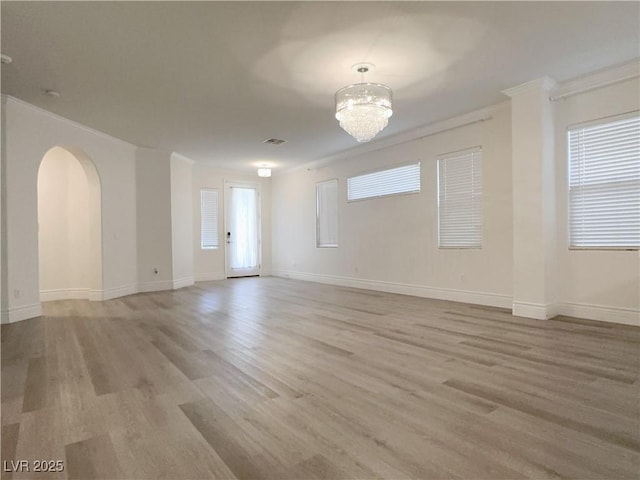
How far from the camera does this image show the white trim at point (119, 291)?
248 inches

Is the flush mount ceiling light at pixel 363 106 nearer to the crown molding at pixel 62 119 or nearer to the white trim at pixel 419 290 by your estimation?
the white trim at pixel 419 290

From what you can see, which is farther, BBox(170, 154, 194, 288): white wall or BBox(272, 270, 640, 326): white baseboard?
BBox(170, 154, 194, 288): white wall

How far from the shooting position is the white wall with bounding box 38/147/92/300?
6.39 m

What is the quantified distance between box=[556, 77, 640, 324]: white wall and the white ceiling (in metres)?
0.46

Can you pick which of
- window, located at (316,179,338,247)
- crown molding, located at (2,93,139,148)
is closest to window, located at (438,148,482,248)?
window, located at (316,179,338,247)

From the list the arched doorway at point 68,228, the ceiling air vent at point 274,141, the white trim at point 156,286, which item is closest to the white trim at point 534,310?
the ceiling air vent at point 274,141

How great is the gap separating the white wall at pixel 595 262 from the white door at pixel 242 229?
7.39 metres

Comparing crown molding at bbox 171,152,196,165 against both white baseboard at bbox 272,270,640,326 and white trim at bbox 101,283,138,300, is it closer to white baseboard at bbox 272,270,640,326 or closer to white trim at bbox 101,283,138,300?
white trim at bbox 101,283,138,300

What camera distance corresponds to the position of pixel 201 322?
14.8 ft

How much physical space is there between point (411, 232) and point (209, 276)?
5.40 m

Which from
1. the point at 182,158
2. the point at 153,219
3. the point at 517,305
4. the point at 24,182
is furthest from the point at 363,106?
the point at 182,158

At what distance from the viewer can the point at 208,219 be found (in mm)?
9258

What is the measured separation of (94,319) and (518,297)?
5590mm

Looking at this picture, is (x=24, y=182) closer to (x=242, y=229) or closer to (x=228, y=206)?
(x=228, y=206)
